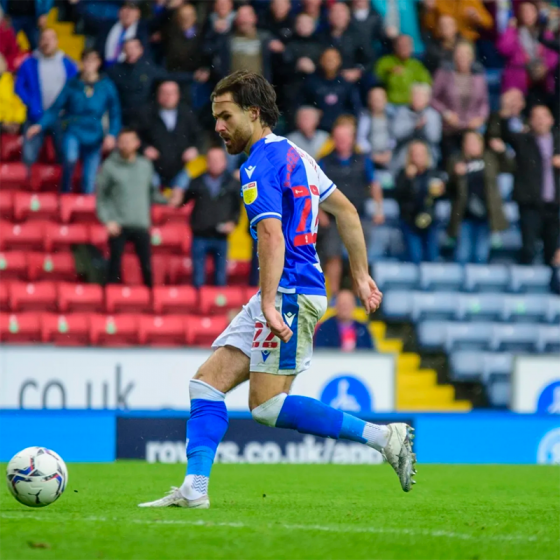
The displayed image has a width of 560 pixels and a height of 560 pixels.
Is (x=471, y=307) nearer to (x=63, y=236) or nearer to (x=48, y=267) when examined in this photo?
(x=63, y=236)

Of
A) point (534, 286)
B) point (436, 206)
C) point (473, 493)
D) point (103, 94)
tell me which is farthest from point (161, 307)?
point (473, 493)

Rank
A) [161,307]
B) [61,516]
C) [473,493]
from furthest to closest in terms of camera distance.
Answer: [161,307] < [473,493] < [61,516]

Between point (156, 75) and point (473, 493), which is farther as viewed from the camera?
point (156, 75)

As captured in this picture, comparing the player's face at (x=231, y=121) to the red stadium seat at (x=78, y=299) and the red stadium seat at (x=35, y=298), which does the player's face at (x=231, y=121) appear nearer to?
the red stadium seat at (x=78, y=299)

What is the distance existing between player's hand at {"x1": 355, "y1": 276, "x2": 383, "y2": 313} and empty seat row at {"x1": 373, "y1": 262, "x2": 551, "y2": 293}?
25.2ft

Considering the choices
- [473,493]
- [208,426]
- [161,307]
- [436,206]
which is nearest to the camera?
[208,426]

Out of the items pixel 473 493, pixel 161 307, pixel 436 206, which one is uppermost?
pixel 436 206

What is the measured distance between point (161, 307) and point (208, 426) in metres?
7.35

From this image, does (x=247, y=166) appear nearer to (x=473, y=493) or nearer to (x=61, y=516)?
(x=61, y=516)

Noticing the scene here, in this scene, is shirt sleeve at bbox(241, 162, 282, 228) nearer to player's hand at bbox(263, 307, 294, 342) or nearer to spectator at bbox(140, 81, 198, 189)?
player's hand at bbox(263, 307, 294, 342)

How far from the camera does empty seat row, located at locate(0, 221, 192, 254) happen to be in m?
12.9

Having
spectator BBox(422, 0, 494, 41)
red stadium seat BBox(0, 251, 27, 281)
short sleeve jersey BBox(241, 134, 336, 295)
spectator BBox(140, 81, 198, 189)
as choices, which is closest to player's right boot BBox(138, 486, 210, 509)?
short sleeve jersey BBox(241, 134, 336, 295)

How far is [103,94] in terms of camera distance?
12742mm

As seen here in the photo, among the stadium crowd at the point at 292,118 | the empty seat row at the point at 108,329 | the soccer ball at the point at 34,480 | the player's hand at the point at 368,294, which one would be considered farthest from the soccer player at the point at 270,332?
the stadium crowd at the point at 292,118
